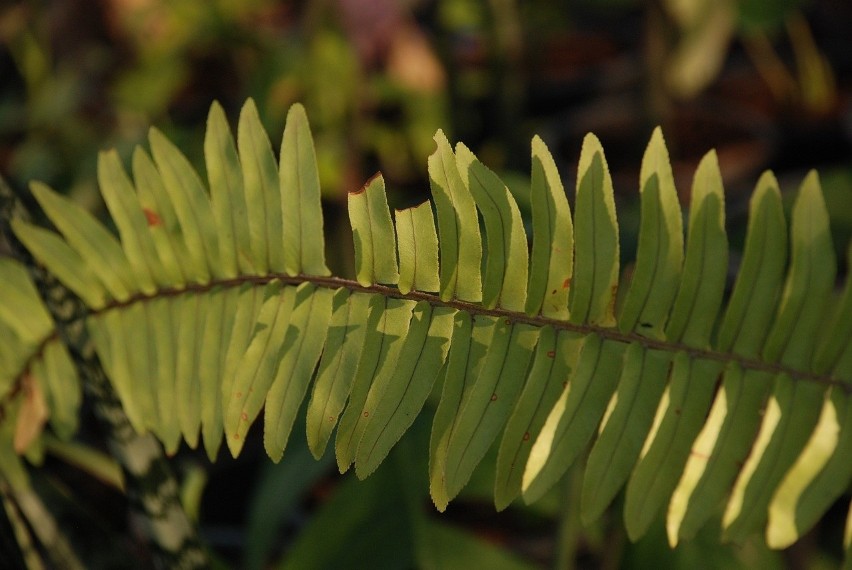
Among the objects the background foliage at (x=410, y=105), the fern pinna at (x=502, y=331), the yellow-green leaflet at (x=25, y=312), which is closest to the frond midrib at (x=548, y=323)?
the fern pinna at (x=502, y=331)

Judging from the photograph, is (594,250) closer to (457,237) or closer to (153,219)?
(457,237)

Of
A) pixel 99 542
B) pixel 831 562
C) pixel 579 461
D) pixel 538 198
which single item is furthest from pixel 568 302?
pixel 831 562

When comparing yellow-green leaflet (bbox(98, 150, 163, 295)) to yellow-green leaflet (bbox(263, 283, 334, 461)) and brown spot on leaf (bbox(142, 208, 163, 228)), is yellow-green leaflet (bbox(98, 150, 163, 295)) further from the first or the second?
yellow-green leaflet (bbox(263, 283, 334, 461))

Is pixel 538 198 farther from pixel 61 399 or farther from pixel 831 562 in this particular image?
pixel 831 562

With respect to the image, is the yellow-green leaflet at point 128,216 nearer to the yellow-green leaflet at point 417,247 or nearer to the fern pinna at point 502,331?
the fern pinna at point 502,331

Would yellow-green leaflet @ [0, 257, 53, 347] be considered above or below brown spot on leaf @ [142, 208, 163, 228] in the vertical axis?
below

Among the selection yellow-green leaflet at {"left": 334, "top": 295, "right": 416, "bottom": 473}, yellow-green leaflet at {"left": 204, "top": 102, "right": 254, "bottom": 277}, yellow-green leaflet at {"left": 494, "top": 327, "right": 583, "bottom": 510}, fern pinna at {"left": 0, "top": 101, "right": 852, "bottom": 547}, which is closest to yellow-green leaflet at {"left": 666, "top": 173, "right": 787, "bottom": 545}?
fern pinna at {"left": 0, "top": 101, "right": 852, "bottom": 547}
